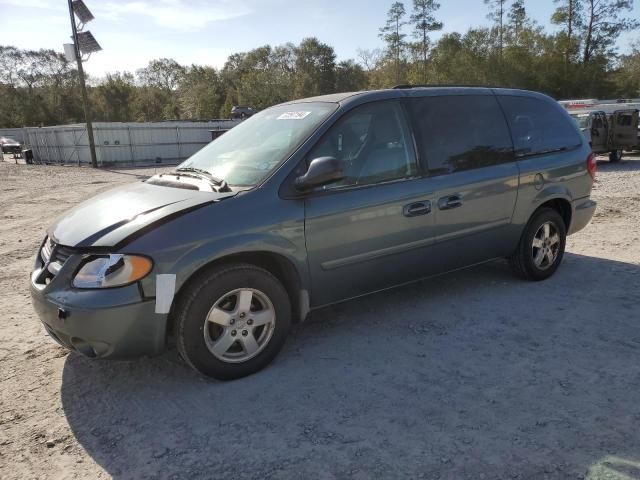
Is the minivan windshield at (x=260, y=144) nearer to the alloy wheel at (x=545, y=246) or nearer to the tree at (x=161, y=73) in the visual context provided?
the alloy wheel at (x=545, y=246)

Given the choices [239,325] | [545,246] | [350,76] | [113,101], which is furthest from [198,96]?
[239,325]

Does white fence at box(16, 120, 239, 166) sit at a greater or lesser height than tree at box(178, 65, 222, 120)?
lesser

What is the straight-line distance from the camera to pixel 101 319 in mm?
2809

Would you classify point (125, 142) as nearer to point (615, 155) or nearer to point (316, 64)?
point (615, 155)

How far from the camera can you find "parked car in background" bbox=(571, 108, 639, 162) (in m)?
16.0

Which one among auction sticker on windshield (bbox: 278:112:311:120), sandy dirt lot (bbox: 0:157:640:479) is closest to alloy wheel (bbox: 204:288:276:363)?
sandy dirt lot (bbox: 0:157:640:479)

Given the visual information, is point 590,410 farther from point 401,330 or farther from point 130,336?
point 130,336

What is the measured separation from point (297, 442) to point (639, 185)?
11336 millimetres

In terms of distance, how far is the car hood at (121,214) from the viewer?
2965 mm

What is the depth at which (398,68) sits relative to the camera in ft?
192

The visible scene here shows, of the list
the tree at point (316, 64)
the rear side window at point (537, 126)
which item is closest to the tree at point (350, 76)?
the tree at point (316, 64)

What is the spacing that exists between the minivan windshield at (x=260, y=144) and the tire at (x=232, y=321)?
69 centimetres

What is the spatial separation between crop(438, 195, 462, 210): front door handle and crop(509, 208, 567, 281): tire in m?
1.05

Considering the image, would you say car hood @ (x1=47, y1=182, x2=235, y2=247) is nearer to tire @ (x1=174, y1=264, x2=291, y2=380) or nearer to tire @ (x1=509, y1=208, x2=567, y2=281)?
tire @ (x1=174, y1=264, x2=291, y2=380)
